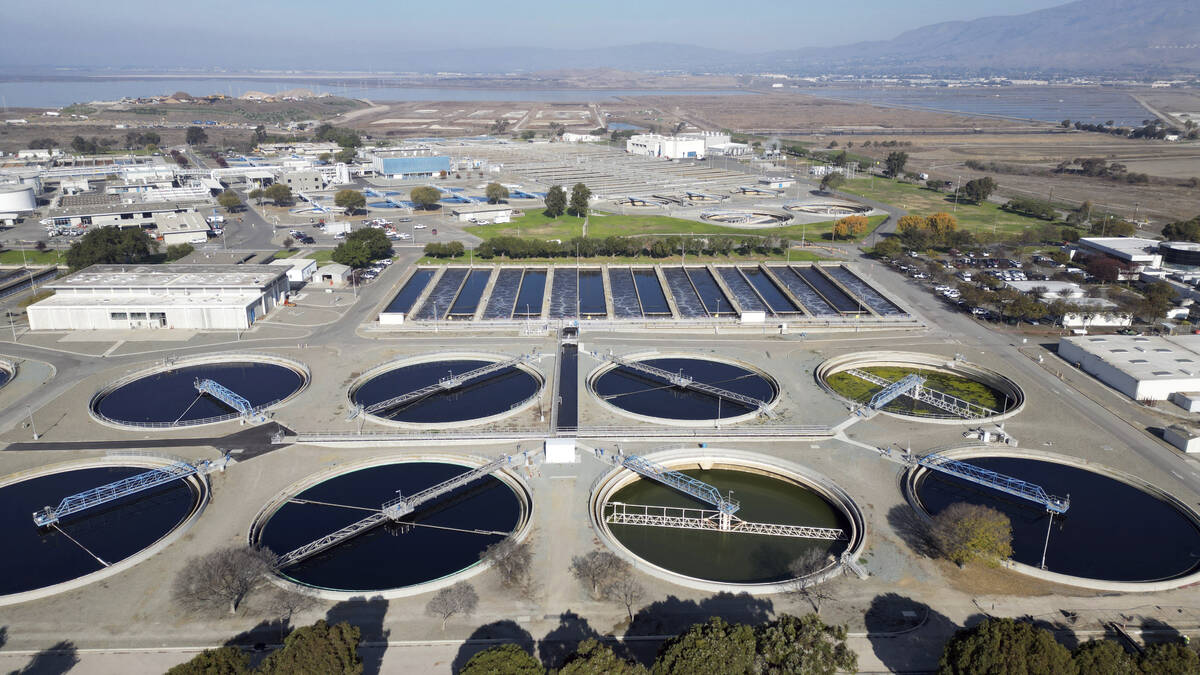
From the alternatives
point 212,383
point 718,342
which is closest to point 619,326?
point 718,342

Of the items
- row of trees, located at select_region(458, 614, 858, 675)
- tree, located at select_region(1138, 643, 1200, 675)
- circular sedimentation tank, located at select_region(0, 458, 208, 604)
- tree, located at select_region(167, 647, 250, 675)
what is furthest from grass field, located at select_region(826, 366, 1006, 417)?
circular sedimentation tank, located at select_region(0, 458, 208, 604)

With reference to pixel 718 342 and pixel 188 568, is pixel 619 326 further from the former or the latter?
pixel 188 568

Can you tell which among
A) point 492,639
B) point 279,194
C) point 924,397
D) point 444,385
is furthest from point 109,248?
point 924,397

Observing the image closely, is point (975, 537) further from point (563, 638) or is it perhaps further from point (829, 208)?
point (829, 208)

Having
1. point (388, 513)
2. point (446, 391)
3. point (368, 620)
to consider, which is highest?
point (446, 391)

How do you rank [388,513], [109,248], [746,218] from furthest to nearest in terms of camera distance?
[746,218], [109,248], [388,513]

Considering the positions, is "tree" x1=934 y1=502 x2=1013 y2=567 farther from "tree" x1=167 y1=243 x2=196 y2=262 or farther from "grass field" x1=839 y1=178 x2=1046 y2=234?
"tree" x1=167 y1=243 x2=196 y2=262

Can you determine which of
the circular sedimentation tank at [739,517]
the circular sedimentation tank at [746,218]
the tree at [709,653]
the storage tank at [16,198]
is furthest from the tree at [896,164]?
the storage tank at [16,198]

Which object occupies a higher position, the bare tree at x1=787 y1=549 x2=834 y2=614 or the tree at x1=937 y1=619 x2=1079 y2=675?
the tree at x1=937 y1=619 x2=1079 y2=675
